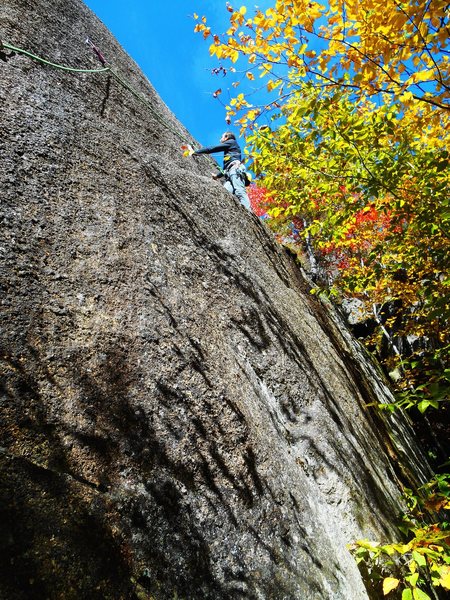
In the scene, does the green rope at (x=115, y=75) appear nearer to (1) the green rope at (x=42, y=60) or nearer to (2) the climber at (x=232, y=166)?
(1) the green rope at (x=42, y=60)

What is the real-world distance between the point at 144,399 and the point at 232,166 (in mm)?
7687

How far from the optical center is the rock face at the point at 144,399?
2.01 metres

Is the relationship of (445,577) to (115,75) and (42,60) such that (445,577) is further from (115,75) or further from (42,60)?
(115,75)

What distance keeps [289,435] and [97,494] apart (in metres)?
2.25

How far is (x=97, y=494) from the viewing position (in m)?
2.10

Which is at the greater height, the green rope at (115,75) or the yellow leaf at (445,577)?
the green rope at (115,75)

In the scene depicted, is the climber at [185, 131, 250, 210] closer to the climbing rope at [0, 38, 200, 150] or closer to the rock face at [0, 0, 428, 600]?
the climbing rope at [0, 38, 200, 150]

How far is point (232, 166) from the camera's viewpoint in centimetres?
911

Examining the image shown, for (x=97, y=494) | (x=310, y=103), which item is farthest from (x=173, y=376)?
(x=310, y=103)

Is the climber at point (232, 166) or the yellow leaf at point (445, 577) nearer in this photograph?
the yellow leaf at point (445, 577)

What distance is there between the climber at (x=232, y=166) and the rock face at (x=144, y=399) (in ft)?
11.1

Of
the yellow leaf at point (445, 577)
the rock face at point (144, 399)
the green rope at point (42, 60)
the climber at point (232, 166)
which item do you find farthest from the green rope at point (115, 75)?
the yellow leaf at point (445, 577)

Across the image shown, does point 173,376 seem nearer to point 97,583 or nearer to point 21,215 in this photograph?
point 97,583

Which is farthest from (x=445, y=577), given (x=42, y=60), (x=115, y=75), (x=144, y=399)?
(x=115, y=75)
